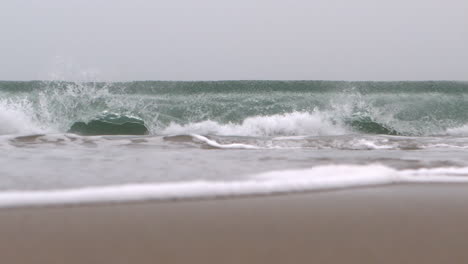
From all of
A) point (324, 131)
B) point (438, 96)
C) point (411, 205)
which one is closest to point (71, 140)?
point (411, 205)

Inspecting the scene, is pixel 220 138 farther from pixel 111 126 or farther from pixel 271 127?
pixel 271 127

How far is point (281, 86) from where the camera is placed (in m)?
8.58

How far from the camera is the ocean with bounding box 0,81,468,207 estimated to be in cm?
173

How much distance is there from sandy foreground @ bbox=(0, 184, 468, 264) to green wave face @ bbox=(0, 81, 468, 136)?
14.1 ft

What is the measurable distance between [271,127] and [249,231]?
197 inches

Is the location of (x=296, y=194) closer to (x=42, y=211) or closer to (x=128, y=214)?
(x=128, y=214)

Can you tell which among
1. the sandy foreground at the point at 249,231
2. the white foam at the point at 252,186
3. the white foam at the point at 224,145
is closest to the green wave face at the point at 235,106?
the white foam at the point at 224,145

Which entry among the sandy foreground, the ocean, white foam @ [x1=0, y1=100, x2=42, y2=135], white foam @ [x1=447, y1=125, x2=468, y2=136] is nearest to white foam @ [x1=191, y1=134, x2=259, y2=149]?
the ocean

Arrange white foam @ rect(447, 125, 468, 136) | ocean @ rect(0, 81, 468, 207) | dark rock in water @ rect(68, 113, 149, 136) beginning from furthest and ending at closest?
white foam @ rect(447, 125, 468, 136)
dark rock in water @ rect(68, 113, 149, 136)
ocean @ rect(0, 81, 468, 207)

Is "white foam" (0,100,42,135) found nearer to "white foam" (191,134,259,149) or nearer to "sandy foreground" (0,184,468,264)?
"white foam" (191,134,259,149)

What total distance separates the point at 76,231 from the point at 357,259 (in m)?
0.70

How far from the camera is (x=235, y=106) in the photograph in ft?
23.9

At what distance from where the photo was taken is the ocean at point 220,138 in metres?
1.73

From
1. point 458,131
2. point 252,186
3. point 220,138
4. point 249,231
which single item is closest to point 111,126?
point 220,138
